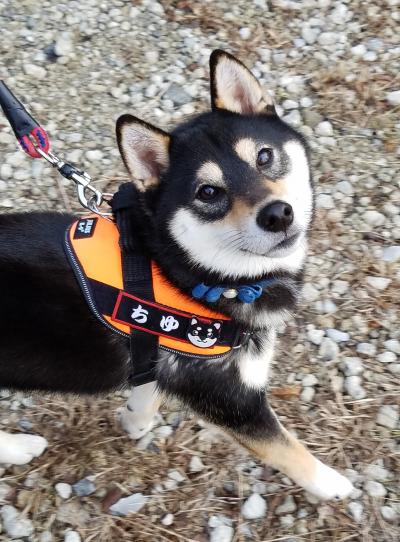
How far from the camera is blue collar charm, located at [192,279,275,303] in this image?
7.39 feet

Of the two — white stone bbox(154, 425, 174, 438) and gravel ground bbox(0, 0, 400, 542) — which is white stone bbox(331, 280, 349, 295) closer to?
gravel ground bbox(0, 0, 400, 542)

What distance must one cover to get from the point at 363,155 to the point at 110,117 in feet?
5.14

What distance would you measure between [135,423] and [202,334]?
0.81m

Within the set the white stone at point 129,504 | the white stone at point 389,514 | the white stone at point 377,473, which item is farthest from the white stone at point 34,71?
the white stone at point 389,514

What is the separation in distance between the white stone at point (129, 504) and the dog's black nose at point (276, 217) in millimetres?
1394

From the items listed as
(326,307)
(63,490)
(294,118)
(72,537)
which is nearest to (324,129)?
(294,118)

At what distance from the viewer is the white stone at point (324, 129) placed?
12.7ft

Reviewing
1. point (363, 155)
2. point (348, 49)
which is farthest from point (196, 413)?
point (348, 49)

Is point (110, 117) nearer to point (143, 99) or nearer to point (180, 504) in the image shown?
point (143, 99)

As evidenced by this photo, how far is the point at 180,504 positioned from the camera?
2.75 meters

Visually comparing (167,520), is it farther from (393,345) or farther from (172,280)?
(393,345)

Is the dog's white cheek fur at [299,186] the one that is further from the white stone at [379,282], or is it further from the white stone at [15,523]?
the white stone at [15,523]

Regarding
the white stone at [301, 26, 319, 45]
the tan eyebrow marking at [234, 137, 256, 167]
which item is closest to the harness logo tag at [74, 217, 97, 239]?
the tan eyebrow marking at [234, 137, 256, 167]

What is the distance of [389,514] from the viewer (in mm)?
2658
